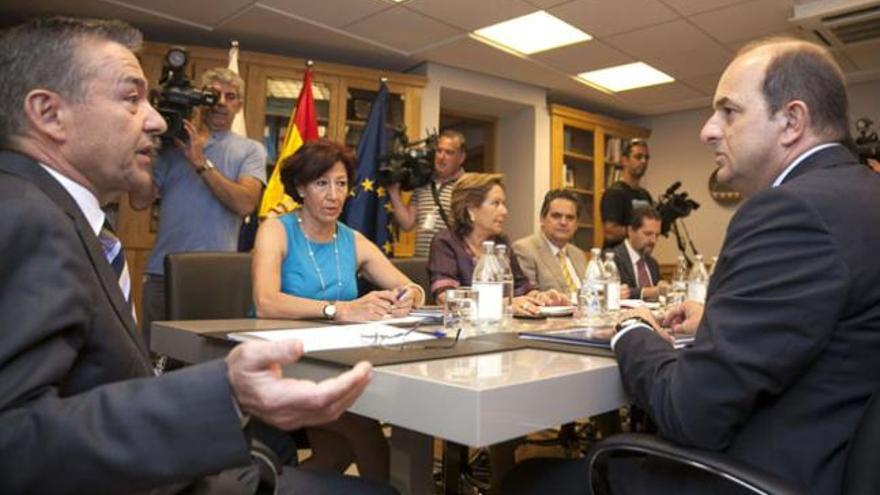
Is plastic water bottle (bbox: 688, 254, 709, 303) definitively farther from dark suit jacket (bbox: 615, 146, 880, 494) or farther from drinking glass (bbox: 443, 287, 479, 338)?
dark suit jacket (bbox: 615, 146, 880, 494)

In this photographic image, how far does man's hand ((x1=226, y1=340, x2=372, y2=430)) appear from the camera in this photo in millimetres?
598

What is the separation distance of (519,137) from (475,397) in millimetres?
5073

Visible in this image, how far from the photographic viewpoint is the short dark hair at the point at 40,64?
2.61ft

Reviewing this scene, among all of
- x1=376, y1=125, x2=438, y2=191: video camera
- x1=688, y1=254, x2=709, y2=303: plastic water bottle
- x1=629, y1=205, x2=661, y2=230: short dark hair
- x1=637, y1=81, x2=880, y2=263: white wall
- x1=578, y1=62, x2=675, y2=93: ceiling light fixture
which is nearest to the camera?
x1=688, y1=254, x2=709, y2=303: plastic water bottle

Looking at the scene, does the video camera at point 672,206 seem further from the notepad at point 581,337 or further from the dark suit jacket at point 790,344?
the dark suit jacket at point 790,344

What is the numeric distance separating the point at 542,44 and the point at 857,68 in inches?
99.3

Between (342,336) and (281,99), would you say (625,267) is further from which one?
(281,99)

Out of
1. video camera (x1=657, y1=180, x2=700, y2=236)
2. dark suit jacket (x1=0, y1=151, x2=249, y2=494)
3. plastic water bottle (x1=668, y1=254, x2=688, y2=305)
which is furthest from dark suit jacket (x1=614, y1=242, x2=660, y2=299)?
dark suit jacket (x1=0, y1=151, x2=249, y2=494)

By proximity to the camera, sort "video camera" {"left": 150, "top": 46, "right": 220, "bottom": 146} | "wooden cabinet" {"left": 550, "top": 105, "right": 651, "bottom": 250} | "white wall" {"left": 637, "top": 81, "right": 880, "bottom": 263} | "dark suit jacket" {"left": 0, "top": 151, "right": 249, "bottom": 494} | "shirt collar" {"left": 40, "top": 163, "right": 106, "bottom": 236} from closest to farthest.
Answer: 1. "dark suit jacket" {"left": 0, "top": 151, "right": 249, "bottom": 494}
2. "shirt collar" {"left": 40, "top": 163, "right": 106, "bottom": 236}
3. "video camera" {"left": 150, "top": 46, "right": 220, "bottom": 146}
4. "wooden cabinet" {"left": 550, "top": 105, "right": 651, "bottom": 250}
5. "white wall" {"left": 637, "top": 81, "right": 880, "bottom": 263}

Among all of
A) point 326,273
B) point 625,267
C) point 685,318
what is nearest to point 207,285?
point 326,273

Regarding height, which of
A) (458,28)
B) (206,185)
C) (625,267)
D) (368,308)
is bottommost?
(368,308)

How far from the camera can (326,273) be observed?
6.46ft

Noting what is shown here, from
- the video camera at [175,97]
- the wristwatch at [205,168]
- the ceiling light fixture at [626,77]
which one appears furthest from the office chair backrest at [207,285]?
the ceiling light fixture at [626,77]

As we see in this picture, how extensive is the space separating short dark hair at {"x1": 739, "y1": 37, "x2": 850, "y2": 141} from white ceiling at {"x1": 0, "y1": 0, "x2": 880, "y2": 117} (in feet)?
9.09
